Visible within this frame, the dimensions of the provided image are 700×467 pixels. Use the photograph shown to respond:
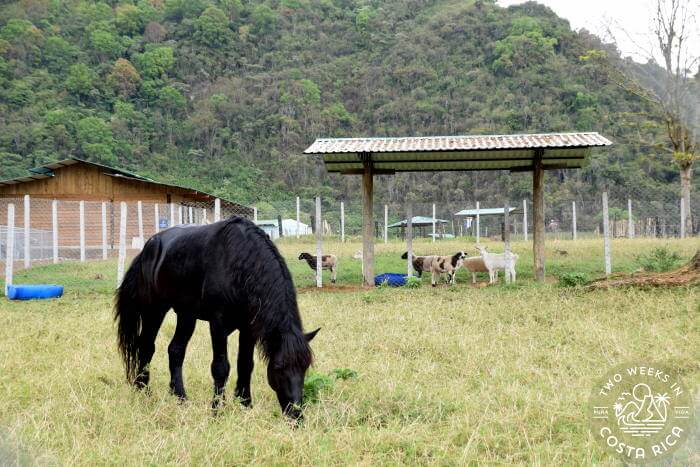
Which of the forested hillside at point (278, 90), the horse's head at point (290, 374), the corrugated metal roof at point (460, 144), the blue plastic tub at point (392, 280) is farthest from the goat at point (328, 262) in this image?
the forested hillside at point (278, 90)

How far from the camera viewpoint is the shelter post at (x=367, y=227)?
14.9 metres

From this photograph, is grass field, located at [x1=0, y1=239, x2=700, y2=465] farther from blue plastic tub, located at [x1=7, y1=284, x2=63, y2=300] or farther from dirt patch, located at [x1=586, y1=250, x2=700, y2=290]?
blue plastic tub, located at [x1=7, y1=284, x2=63, y2=300]

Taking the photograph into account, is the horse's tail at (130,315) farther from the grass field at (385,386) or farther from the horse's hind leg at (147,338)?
the grass field at (385,386)

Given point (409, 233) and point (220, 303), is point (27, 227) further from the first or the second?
point (220, 303)

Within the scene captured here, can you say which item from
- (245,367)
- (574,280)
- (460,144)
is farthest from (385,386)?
(460,144)

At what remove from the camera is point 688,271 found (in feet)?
35.7

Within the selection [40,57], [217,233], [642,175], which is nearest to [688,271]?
[217,233]

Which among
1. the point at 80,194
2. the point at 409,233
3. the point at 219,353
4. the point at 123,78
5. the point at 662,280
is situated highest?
the point at 123,78

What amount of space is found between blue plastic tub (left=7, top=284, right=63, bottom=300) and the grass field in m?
2.00

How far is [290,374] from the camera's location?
14.0 feet

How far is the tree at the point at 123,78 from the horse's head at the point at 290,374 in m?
70.1

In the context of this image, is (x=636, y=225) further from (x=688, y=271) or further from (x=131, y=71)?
(x=131, y=71)

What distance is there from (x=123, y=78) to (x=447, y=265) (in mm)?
62989

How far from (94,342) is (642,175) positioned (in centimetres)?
4467
